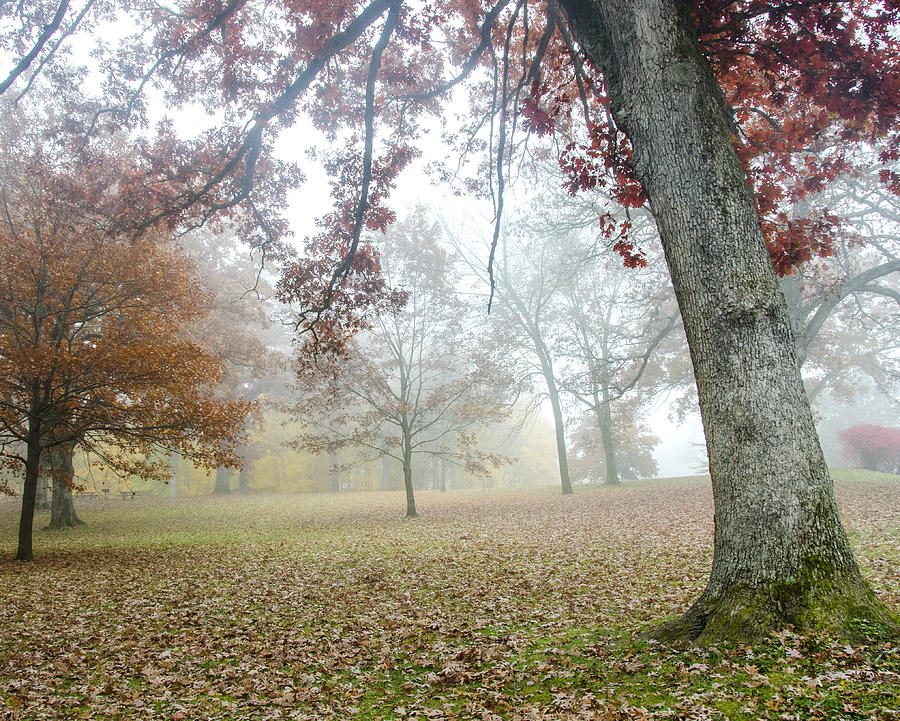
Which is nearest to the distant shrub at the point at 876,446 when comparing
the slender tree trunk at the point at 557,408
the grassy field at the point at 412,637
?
the slender tree trunk at the point at 557,408

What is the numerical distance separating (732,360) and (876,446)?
1202 inches

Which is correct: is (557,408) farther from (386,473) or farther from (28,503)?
(386,473)

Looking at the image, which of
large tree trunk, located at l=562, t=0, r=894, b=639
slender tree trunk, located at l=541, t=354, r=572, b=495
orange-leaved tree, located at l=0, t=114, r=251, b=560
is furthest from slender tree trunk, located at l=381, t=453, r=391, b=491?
large tree trunk, located at l=562, t=0, r=894, b=639

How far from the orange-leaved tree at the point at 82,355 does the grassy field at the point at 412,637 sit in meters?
2.33

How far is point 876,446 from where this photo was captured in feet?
85.5

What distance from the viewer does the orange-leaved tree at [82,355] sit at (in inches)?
359

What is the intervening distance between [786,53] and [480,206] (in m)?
18.2

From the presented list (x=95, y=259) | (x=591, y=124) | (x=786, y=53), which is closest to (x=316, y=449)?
(x=95, y=259)

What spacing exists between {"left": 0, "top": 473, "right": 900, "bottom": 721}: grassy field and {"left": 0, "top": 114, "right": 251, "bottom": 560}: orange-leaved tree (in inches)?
91.8

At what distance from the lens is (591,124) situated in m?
5.83

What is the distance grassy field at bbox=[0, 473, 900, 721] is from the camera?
303 centimetres

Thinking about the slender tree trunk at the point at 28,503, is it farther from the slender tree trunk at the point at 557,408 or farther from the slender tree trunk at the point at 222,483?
the slender tree trunk at the point at 222,483

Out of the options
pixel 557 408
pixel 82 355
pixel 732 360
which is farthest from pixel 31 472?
pixel 557 408

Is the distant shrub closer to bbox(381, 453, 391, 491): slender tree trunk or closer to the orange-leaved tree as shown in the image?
bbox(381, 453, 391, 491): slender tree trunk
